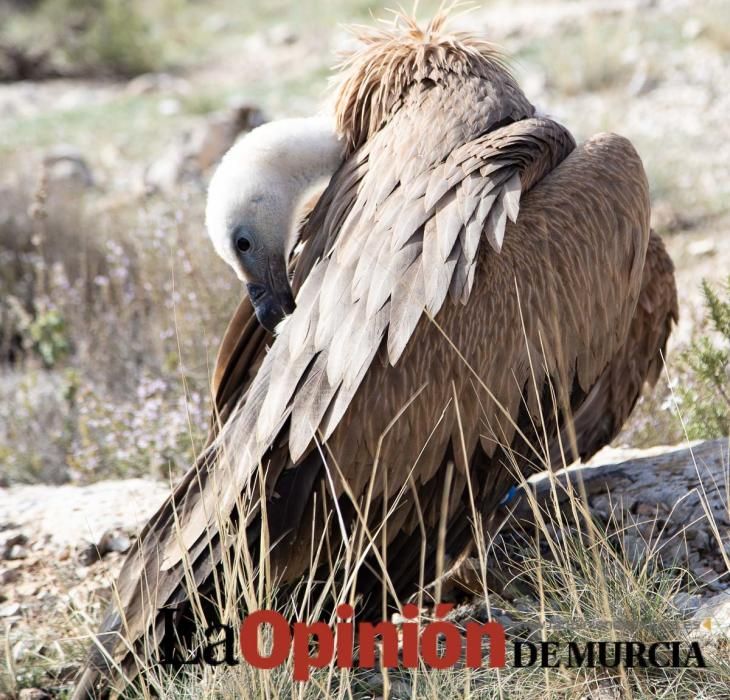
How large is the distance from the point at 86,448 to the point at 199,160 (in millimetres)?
5304

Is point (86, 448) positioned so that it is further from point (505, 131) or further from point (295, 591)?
point (505, 131)

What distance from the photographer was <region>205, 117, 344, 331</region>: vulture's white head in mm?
3693

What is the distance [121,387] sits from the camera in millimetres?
5840

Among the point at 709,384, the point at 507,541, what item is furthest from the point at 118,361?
the point at 709,384

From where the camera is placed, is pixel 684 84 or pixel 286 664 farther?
pixel 684 84

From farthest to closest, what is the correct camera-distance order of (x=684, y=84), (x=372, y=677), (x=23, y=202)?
(x=684, y=84) → (x=23, y=202) → (x=372, y=677)

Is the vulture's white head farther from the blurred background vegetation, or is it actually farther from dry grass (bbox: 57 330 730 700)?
dry grass (bbox: 57 330 730 700)

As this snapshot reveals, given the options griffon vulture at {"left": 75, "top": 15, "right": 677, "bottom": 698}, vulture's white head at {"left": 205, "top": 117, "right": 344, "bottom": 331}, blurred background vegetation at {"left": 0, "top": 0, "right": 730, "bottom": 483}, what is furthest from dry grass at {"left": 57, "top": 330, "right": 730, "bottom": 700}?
vulture's white head at {"left": 205, "top": 117, "right": 344, "bottom": 331}

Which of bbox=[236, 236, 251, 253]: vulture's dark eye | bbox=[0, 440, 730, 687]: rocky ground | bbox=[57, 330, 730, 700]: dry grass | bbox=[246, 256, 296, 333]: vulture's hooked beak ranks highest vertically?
bbox=[236, 236, 251, 253]: vulture's dark eye

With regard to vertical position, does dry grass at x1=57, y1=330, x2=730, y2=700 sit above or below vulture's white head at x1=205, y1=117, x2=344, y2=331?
below

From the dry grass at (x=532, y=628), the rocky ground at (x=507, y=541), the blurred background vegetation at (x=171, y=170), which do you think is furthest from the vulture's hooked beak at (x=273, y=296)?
the rocky ground at (x=507, y=541)

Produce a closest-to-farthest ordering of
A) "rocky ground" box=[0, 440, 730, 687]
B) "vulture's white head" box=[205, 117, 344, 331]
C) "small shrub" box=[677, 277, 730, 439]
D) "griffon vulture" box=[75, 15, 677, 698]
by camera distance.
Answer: "griffon vulture" box=[75, 15, 677, 698], "rocky ground" box=[0, 440, 730, 687], "vulture's white head" box=[205, 117, 344, 331], "small shrub" box=[677, 277, 730, 439]

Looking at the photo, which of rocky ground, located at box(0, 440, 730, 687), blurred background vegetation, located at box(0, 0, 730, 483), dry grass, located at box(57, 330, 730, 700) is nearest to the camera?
dry grass, located at box(57, 330, 730, 700)

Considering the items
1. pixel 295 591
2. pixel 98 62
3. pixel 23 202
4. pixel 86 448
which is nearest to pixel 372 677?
pixel 295 591
